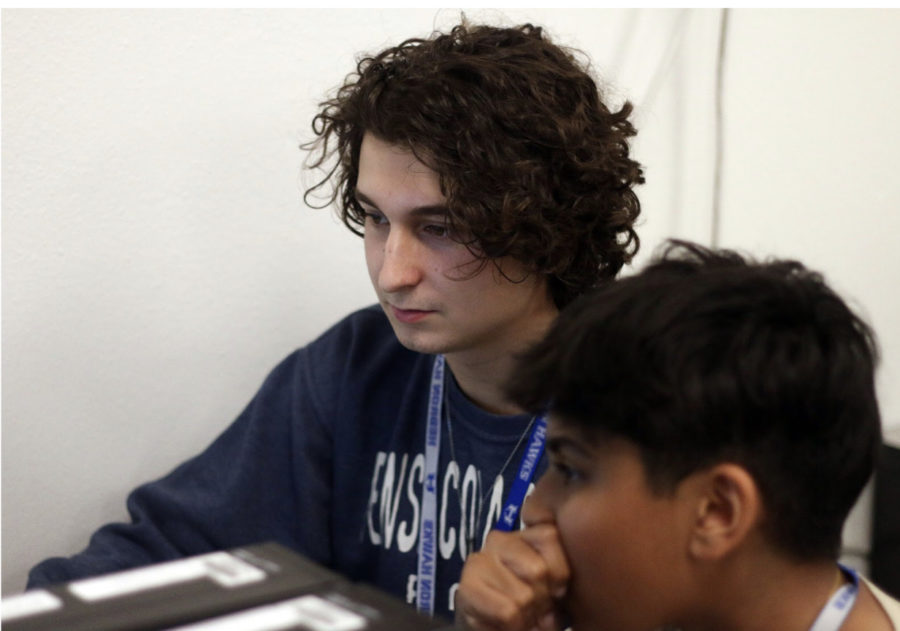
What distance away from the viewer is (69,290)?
4.38 ft

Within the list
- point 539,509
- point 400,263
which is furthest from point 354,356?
point 539,509

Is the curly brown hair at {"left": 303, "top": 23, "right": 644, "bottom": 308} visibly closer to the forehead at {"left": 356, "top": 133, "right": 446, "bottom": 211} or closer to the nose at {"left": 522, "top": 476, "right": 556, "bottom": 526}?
the forehead at {"left": 356, "top": 133, "right": 446, "bottom": 211}

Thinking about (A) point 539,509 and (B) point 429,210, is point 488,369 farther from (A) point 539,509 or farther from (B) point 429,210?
(A) point 539,509

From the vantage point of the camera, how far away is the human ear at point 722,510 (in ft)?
2.57

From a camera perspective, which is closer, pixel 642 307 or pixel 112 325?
pixel 642 307

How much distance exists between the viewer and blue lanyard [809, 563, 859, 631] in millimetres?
841

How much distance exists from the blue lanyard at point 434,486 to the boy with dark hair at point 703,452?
0.91ft

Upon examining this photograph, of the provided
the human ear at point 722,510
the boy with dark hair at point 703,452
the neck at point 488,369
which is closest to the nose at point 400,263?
the neck at point 488,369

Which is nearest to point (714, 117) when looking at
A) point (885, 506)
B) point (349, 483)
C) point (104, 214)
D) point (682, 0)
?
point (682, 0)

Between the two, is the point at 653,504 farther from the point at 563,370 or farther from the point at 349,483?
the point at 349,483

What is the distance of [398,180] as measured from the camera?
44.9 inches

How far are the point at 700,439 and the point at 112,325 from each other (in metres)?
0.88

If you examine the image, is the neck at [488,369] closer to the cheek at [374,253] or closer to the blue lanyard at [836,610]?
the cheek at [374,253]

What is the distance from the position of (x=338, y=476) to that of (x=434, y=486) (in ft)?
0.52
